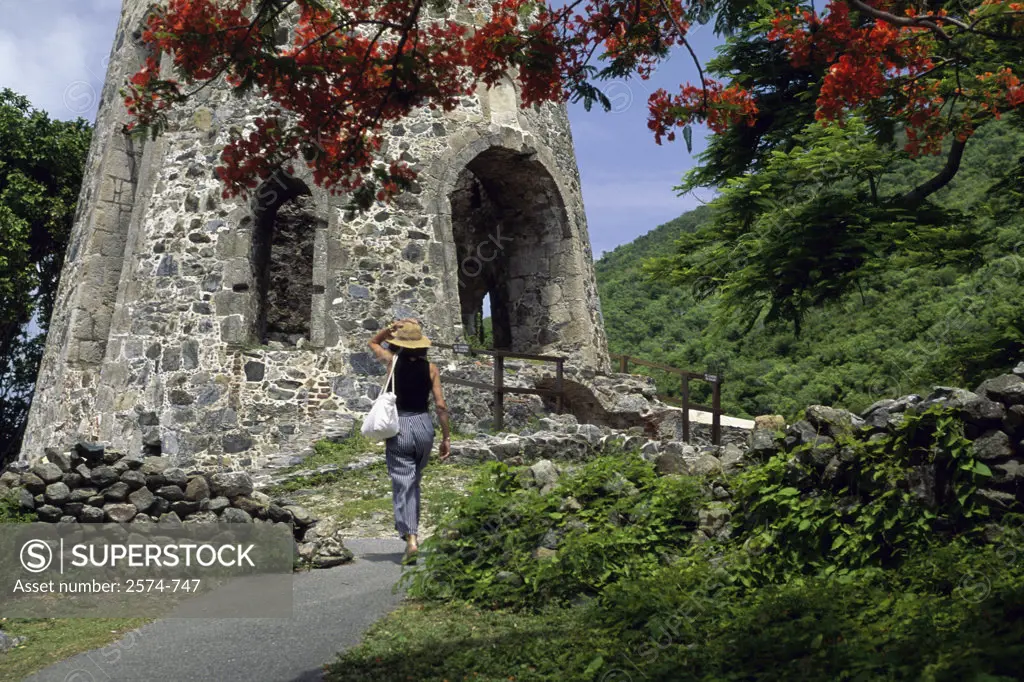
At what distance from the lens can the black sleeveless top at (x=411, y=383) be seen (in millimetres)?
7336

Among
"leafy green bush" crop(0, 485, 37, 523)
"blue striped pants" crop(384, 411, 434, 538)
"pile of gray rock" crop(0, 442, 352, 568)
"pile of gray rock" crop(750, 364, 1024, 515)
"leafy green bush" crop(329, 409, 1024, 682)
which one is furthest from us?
"pile of gray rock" crop(0, 442, 352, 568)

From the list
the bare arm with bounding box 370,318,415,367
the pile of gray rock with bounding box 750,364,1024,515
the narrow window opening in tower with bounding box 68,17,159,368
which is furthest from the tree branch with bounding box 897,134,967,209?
the narrow window opening in tower with bounding box 68,17,159,368

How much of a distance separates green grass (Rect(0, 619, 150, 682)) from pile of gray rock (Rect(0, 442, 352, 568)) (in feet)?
4.80

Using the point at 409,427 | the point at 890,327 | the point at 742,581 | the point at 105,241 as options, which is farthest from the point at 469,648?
the point at 890,327

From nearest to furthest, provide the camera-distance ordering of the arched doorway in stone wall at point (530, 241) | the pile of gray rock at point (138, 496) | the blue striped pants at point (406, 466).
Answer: the blue striped pants at point (406, 466)
the pile of gray rock at point (138, 496)
the arched doorway in stone wall at point (530, 241)

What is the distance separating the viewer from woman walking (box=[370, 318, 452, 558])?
23.6 ft

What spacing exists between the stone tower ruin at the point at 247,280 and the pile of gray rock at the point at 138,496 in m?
4.20

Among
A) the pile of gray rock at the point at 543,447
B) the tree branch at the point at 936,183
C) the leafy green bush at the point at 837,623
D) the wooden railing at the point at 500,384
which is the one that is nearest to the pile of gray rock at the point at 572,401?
the wooden railing at the point at 500,384

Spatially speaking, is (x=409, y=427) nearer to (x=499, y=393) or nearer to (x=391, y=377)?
(x=391, y=377)

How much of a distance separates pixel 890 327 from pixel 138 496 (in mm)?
18905

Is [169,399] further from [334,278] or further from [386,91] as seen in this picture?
[386,91]

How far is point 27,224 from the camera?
18.7m

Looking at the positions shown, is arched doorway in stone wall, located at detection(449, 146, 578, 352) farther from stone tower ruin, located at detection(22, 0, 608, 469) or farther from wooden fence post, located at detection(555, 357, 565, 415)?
wooden fence post, located at detection(555, 357, 565, 415)

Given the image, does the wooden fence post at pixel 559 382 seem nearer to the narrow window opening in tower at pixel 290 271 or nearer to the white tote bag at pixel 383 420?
the white tote bag at pixel 383 420
